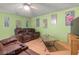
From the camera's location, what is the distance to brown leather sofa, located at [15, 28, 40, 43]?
2018 millimetres

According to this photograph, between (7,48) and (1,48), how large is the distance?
3.1 inches

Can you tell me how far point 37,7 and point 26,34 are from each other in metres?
0.41

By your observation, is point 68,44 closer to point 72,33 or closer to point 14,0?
point 72,33

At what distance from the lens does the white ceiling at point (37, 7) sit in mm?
1990

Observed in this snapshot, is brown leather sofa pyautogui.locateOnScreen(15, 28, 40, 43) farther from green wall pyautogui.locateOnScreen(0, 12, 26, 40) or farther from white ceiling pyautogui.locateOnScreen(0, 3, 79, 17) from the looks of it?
white ceiling pyautogui.locateOnScreen(0, 3, 79, 17)

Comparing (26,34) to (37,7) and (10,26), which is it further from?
(37,7)

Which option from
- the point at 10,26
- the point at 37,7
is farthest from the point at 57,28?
the point at 10,26

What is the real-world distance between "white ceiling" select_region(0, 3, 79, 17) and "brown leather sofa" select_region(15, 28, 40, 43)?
0.22 meters

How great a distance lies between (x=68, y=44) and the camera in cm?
199

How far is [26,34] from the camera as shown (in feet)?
6.72

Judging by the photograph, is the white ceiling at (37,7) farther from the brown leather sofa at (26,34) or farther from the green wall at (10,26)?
the brown leather sofa at (26,34)

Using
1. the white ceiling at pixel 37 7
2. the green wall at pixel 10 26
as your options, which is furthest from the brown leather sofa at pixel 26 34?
the white ceiling at pixel 37 7

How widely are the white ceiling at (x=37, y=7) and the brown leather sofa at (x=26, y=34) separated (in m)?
0.22

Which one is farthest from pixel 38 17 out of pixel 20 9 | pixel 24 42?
pixel 24 42
